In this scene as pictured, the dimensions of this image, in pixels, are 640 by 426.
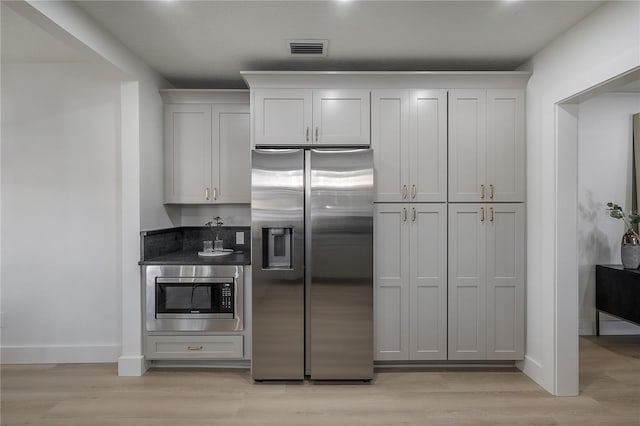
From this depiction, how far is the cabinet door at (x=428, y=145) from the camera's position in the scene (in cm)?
312

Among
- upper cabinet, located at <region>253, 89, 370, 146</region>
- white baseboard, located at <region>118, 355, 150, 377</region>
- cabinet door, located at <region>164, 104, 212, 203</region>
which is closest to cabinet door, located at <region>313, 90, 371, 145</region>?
upper cabinet, located at <region>253, 89, 370, 146</region>

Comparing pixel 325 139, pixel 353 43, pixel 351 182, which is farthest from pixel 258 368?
pixel 353 43

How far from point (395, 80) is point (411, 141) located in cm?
52

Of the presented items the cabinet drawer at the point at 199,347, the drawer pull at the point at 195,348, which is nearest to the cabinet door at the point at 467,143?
the cabinet drawer at the point at 199,347

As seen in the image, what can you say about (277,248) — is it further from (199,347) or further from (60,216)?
(60,216)

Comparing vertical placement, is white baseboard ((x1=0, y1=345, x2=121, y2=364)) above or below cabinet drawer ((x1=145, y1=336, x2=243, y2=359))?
below

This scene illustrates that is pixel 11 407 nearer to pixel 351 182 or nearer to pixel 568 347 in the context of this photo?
pixel 351 182

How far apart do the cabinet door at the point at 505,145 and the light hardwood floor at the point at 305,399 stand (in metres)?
1.52

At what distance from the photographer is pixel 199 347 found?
3137mm

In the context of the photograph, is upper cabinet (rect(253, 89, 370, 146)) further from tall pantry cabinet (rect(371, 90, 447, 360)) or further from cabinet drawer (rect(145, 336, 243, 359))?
cabinet drawer (rect(145, 336, 243, 359))

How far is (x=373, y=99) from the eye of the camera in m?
3.12

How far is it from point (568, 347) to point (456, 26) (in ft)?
7.92

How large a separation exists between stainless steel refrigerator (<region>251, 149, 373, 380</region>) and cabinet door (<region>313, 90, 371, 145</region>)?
0.73ft

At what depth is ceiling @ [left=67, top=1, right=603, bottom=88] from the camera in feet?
7.68
